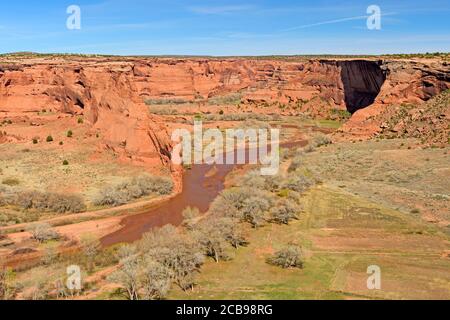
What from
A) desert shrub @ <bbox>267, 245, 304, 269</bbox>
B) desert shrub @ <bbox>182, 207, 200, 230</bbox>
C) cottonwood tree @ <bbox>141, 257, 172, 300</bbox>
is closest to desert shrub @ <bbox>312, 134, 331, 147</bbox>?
desert shrub @ <bbox>182, 207, 200, 230</bbox>

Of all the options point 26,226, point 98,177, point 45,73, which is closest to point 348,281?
point 26,226

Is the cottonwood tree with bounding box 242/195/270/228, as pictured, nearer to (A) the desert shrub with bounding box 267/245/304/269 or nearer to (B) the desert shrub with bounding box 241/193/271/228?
(B) the desert shrub with bounding box 241/193/271/228

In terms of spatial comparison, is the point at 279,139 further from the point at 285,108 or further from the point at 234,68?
the point at 234,68

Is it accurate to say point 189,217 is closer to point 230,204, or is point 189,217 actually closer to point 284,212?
point 230,204

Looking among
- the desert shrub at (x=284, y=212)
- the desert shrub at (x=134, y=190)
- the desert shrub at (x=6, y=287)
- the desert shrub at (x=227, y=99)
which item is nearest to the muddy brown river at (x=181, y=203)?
the desert shrub at (x=134, y=190)

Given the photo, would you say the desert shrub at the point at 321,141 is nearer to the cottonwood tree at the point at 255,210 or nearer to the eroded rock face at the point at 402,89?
the eroded rock face at the point at 402,89

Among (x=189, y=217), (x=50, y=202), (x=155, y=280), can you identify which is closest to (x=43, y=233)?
(x=50, y=202)
